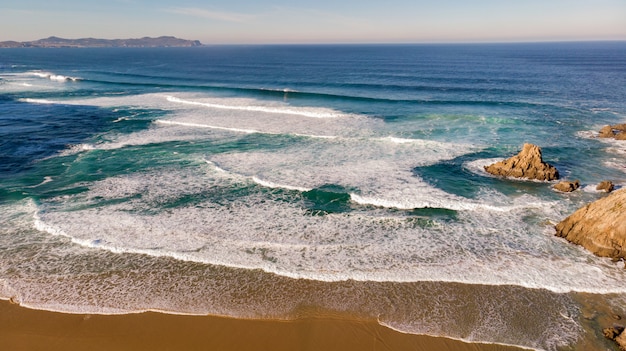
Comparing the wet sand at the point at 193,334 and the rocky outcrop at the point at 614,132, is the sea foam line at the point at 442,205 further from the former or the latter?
the rocky outcrop at the point at 614,132

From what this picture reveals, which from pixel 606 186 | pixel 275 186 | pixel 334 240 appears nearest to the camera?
pixel 334 240

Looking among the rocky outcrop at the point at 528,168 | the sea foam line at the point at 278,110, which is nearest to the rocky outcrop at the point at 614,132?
the rocky outcrop at the point at 528,168

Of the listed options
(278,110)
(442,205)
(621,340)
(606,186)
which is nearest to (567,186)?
(606,186)

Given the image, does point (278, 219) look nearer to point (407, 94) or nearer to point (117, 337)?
point (117, 337)

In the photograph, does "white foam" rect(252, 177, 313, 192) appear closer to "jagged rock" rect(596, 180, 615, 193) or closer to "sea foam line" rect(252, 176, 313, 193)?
"sea foam line" rect(252, 176, 313, 193)

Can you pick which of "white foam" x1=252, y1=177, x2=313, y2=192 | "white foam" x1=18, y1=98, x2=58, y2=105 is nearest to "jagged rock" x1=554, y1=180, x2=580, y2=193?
"white foam" x1=252, y1=177, x2=313, y2=192

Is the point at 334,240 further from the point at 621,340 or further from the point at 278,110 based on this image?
the point at 278,110
